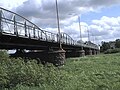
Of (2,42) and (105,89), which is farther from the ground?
(2,42)

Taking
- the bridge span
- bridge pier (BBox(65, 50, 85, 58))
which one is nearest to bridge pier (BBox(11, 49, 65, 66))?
the bridge span

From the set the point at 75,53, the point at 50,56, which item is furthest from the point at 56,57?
the point at 75,53

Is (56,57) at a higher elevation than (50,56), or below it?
below

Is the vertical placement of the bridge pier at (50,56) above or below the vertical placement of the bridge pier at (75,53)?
above

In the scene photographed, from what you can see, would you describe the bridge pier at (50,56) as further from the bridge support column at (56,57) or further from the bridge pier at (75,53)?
the bridge pier at (75,53)

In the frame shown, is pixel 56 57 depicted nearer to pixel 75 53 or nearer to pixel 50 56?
pixel 50 56

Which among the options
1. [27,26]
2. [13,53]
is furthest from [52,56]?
[27,26]

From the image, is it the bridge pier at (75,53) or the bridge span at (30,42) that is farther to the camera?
the bridge pier at (75,53)

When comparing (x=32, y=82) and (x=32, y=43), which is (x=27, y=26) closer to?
(x=32, y=43)

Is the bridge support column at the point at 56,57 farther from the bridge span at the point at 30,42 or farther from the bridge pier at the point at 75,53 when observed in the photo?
the bridge pier at the point at 75,53

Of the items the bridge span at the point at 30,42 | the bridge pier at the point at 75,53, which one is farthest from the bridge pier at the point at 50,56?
the bridge pier at the point at 75,53

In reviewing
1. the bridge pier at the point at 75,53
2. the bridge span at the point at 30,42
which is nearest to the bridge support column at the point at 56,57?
the bridge span at the point at 30,42

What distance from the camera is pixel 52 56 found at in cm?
5719

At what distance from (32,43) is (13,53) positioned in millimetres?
6818
